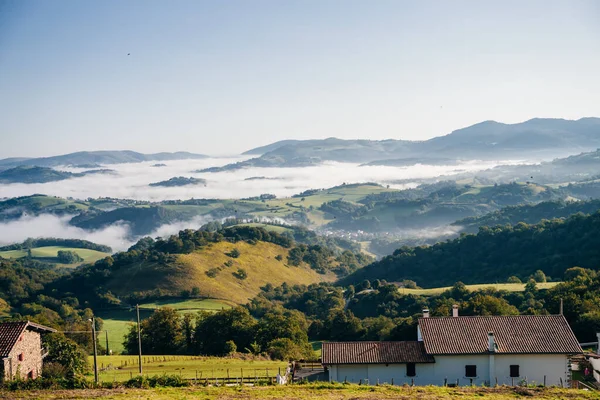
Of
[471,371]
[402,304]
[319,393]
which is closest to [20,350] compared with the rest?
[319,393]

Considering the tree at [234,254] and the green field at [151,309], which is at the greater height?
the tree at [234,254]

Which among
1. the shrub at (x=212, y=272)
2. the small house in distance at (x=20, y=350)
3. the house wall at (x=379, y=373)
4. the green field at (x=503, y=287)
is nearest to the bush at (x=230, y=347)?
the small house in distance at (x=20, y=350)

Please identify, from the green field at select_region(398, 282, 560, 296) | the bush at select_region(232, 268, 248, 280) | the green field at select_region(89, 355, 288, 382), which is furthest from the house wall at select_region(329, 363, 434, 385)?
the bush at select_region(232, 268, 248, 280)

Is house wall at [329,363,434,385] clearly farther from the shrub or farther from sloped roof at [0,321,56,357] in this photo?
the shrub

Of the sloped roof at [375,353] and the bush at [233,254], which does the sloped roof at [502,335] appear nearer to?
the sloped roof at [375,353]

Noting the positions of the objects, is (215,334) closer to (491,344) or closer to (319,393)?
(491,344)

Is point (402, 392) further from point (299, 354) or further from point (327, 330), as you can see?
point (327, 330)

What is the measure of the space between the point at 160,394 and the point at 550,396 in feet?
65.7

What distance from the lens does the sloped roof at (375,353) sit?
3903 centimetres

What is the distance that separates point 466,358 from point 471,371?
833mm

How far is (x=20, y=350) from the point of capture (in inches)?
1534

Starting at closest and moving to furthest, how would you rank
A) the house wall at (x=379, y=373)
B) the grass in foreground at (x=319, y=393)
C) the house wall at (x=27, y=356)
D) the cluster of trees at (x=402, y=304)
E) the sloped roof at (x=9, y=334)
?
1. the grass in foreground at (x=319, y=393)
2. the sloped roof at (x=9, y=334)
3. the house wall at (x=27, y=356)
4. the house wall at (x=379, y=373)
5. the cluster of trees at (x=402, y=304)

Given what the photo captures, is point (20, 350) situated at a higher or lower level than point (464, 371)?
higher

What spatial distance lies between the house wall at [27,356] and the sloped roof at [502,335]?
81.6 ft
